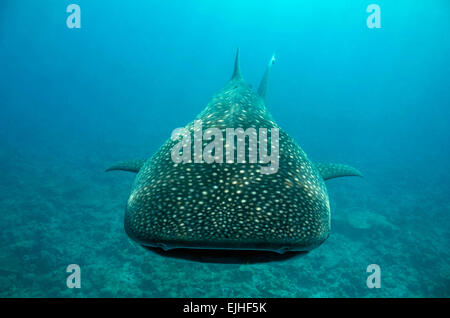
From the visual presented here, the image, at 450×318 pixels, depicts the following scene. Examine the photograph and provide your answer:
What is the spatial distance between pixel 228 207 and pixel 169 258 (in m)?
3.27

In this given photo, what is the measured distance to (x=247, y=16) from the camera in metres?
127

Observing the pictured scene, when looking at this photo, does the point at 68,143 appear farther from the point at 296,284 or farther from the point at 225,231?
the point at 225,231

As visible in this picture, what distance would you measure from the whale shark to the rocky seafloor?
0.42 meters

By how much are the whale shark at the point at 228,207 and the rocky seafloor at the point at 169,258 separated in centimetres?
42

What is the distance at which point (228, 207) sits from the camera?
7.20 feet

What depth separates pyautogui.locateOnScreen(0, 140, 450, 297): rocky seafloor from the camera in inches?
297

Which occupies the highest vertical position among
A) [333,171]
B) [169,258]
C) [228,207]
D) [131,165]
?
[131,165]

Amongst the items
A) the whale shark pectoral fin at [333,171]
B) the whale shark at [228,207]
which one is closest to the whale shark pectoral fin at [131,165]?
the whale shark at [228,207]

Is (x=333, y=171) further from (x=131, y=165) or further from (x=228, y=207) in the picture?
(x=131, y=165)

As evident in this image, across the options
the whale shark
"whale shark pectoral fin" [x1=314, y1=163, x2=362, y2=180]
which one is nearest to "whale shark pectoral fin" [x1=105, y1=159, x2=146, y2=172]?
the whale shark

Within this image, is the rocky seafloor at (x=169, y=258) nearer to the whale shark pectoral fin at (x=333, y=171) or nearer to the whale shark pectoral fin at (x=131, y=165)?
the whale shark pectoral fin at (x=131, y=165)

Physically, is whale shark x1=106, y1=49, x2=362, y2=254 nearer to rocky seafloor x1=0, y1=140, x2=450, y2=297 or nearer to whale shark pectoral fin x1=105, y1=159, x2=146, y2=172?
rocky seafloor x1=0, y1=140, x2=450, y2=297

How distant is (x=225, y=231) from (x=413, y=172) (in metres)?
29.3

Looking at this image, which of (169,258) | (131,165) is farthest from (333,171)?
(131,165)
